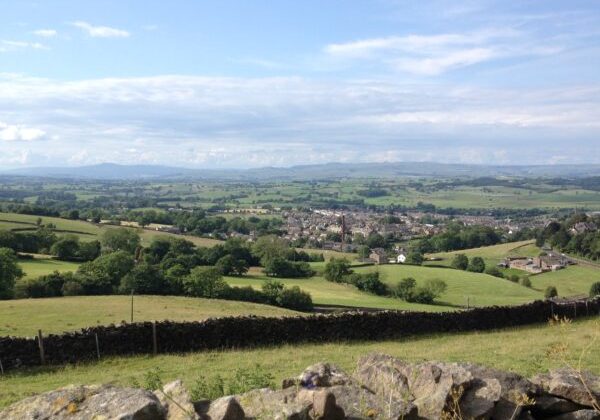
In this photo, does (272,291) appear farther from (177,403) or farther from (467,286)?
(177,403)

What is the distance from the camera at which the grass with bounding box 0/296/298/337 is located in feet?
84.9

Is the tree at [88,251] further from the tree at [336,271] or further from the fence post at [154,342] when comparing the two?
the fence post at [154,342]

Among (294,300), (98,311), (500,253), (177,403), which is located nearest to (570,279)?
(500,253)

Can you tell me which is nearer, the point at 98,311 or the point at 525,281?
the point at 98,311

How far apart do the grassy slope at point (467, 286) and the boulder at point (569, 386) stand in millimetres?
39354

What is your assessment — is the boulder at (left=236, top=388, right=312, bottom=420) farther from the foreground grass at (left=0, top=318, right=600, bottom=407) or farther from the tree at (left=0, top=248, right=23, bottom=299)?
the tree at (left=0, top=248, right=23, bottom=299)

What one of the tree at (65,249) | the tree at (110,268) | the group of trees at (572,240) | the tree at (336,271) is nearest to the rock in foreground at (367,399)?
the tree at (110,268)

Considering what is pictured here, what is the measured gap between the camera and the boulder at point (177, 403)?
5.90 meters

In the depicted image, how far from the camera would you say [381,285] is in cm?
5650

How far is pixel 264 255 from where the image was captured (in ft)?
233

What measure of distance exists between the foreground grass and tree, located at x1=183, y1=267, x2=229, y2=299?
25.3 meters

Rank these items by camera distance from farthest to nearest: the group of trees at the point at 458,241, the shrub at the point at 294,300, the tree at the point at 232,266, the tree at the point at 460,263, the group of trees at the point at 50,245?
the group of trees at the point at 458,241, the tree at the point at 460,263, the group of trees at the point at 50,245, the tree at the point at 232,266, the shrub at the point at 294,300

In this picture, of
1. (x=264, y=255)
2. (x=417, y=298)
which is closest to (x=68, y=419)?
(x=417, y=298)

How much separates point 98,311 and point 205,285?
50.0 ft
